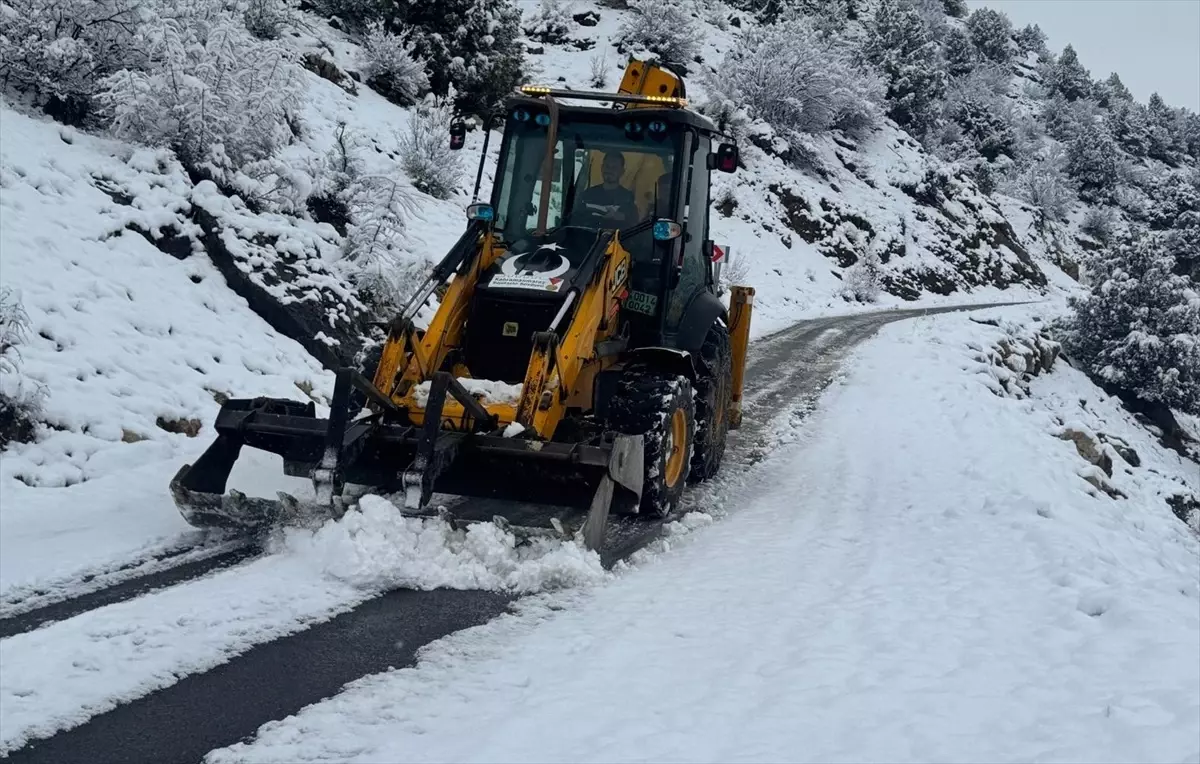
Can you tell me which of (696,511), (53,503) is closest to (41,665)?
(53,503)

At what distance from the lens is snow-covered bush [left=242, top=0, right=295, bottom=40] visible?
16297 millimetres

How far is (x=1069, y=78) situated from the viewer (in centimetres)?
6912

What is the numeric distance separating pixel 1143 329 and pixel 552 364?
2134 centimetres

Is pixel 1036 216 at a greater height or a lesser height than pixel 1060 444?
greater

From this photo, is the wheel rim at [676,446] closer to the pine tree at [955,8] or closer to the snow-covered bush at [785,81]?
the snow-covered bush at [785,81]

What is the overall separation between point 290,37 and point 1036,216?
3749 centimetres

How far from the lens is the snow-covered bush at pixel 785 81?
3173cm

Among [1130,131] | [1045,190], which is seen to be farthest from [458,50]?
[1130,131]

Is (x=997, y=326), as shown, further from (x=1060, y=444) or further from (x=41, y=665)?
(x=41, y=665)

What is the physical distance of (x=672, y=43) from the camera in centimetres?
3350

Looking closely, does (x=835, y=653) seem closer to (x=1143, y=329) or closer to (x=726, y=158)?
(x=726, y=158)

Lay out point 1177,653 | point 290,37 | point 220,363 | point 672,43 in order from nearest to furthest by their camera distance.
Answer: point 1177,653
point 220,363
point 290,37
point 672,43

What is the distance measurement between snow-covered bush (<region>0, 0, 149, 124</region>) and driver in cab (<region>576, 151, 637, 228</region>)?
6321 mm

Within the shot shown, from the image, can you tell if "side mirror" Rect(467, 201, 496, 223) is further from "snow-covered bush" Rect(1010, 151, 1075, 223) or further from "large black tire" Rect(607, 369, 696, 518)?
"snow-covered bush" Rect(1010, 151, 1075, 223)
